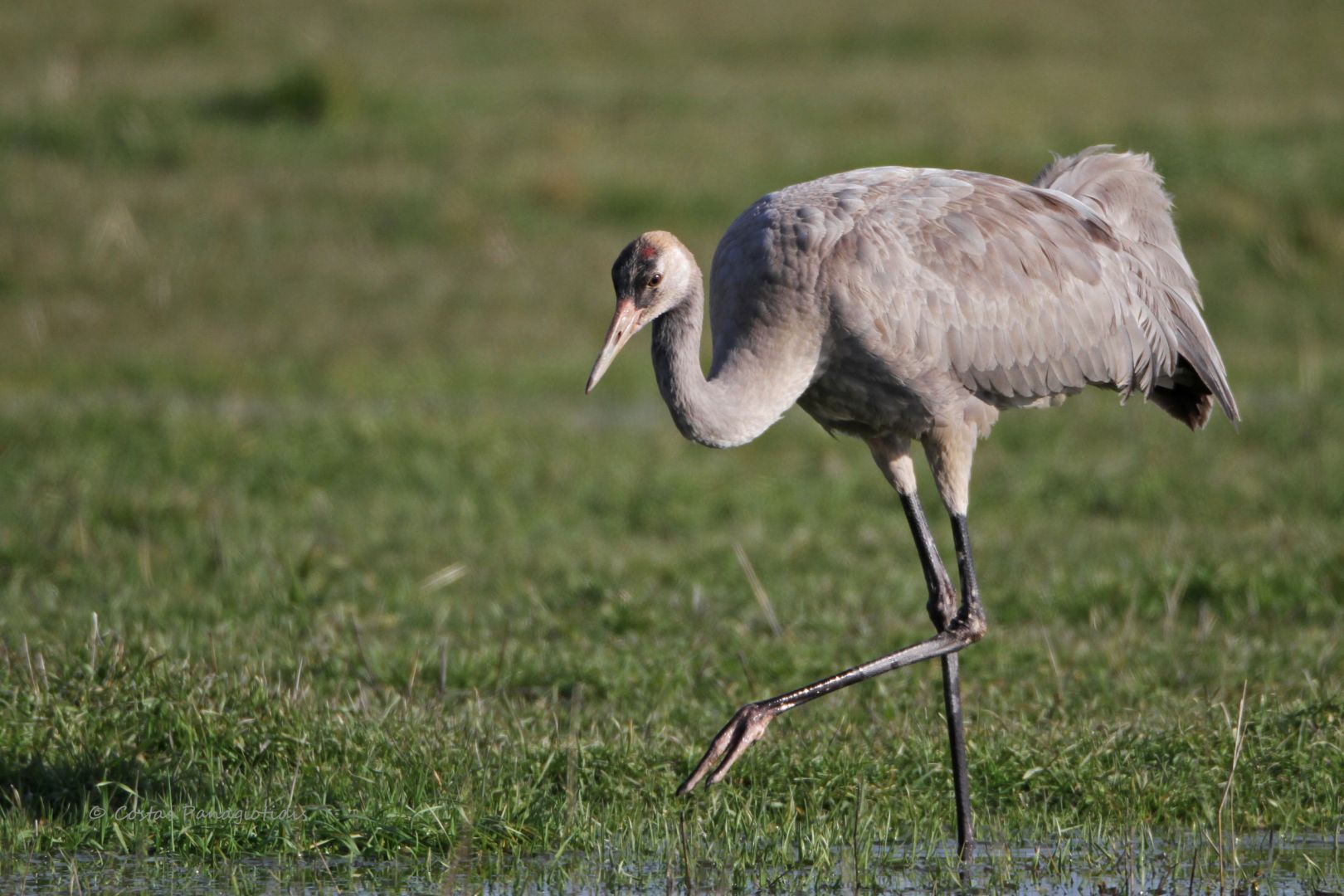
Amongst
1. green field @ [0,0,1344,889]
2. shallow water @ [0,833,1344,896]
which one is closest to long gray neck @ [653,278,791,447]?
green field @ [0,0,1344,889]

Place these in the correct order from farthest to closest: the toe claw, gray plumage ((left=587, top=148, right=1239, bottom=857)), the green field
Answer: gray plumage ((left=587, top=148, right=1239, bottom=857)) → the green field → the toe claw

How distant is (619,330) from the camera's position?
15.3ft

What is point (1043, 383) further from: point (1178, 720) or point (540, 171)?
point (540, 171)

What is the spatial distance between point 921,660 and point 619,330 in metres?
1.32

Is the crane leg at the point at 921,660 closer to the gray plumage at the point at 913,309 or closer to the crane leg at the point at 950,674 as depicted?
the crane leg at the point at 950,674

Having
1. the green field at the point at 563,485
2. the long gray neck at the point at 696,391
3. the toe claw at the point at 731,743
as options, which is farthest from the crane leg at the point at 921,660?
the long gray neck at the point at 696,391

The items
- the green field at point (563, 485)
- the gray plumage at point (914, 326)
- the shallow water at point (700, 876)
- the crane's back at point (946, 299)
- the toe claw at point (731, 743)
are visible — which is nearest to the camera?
the shallow water at point (700, 876)

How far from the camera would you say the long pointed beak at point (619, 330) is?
4582mm

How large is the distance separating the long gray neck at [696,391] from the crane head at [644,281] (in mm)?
64

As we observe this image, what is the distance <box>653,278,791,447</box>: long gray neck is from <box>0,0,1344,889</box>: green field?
0.88m

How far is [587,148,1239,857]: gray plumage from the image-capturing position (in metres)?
4.69

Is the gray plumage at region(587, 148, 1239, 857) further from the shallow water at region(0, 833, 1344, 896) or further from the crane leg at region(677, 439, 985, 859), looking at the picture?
the shallow water at region(0, 833, 1344, 896)

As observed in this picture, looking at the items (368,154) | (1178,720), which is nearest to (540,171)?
(368,154)

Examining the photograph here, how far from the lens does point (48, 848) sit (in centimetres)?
424
